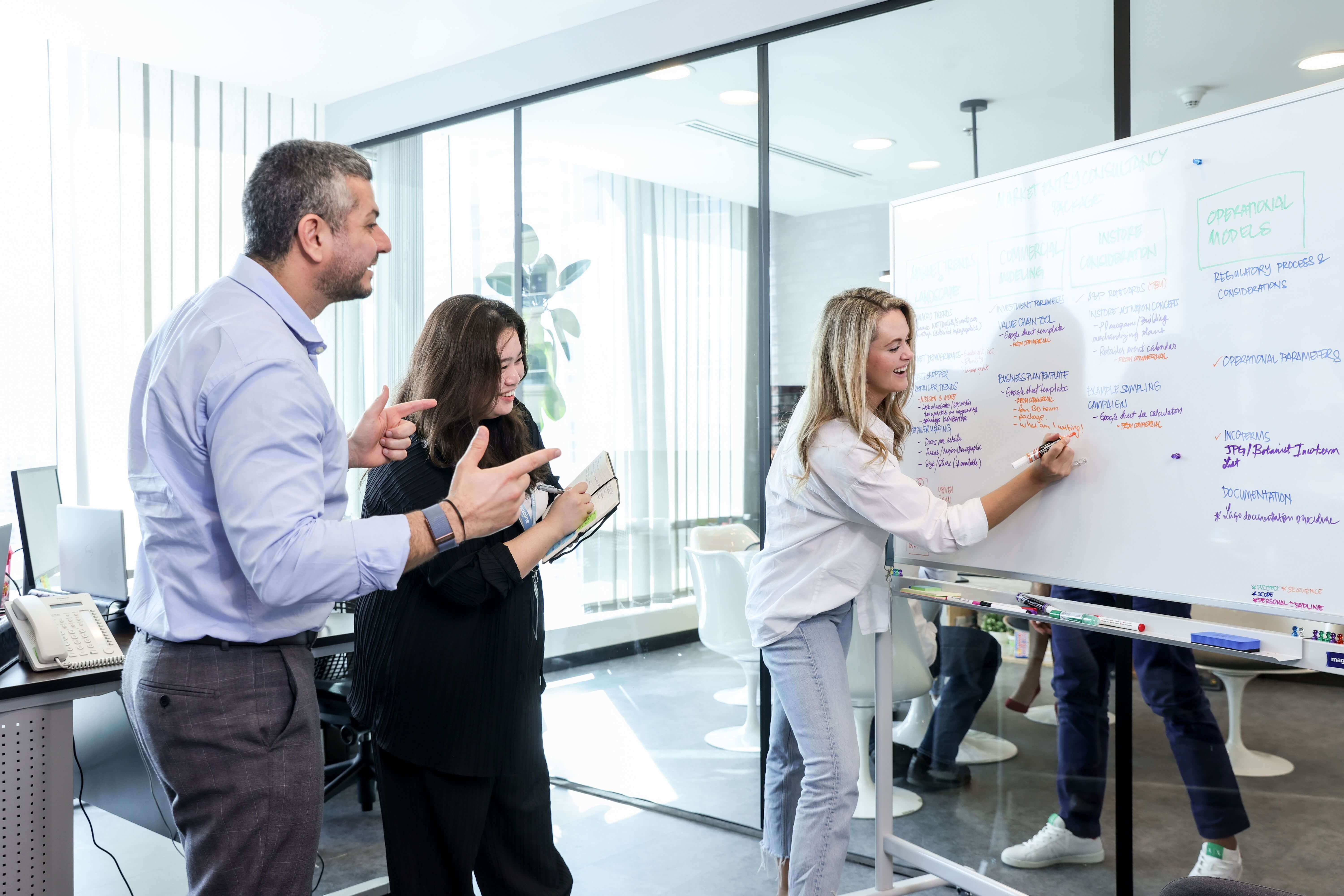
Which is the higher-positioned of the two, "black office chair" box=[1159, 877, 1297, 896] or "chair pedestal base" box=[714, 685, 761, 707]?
"black office chair" box=[1159, 877, 1297, 896]

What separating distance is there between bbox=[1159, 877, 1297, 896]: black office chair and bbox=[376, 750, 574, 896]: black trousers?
1.11m

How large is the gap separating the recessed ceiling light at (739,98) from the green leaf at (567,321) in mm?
941

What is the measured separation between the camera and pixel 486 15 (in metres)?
3.31

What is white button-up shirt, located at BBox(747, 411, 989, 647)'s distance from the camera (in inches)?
80.5

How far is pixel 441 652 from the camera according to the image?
1.69 meters

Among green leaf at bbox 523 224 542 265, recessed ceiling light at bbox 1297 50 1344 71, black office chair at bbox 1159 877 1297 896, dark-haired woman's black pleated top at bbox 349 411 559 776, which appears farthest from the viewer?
green leaf at bbox 523 224 542 265

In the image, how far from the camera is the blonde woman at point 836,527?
6.74 ft

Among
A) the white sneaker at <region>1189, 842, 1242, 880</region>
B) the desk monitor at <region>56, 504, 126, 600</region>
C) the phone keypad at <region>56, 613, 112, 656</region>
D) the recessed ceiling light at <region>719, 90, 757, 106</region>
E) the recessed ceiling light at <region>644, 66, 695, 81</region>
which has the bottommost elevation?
the white sneaker at <region>1189, 842, 1242, 880</region>

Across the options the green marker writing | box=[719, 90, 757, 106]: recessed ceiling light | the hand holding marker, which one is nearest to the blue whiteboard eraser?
the green marker writing

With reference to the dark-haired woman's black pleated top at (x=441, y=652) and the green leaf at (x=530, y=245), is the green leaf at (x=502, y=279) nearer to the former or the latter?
the green leaf at (x=530, y=245)

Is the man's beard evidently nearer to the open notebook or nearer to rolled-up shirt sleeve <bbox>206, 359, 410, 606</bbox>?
rolled-up shirt sleeve <bbox>206, 359, 410, 606</bbox>

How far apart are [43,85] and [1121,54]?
3.66 metres

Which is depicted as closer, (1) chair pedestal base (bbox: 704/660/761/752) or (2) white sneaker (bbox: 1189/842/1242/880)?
(2) white sneaker (bbox: 1189/842/1242/880)

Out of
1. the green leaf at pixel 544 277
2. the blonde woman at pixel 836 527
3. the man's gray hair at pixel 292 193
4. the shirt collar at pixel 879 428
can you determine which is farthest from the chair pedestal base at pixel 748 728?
the man's gray hair at pixel 292 193
